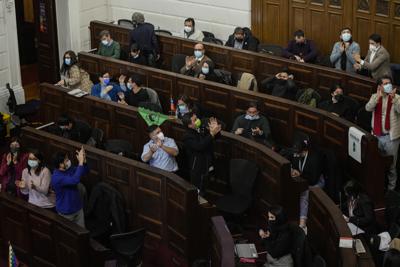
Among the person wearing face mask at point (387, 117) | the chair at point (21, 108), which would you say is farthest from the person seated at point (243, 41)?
the person wearing face mask at point (387, 117)

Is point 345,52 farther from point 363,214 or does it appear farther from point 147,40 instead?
point 363,214

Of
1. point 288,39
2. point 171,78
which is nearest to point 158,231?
point 171,78

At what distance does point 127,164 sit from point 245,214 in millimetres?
1479

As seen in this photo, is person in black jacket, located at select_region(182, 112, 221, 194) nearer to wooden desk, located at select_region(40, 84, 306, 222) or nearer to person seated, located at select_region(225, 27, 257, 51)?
wooden desk, located at select_region(40, 84, 306, 222)

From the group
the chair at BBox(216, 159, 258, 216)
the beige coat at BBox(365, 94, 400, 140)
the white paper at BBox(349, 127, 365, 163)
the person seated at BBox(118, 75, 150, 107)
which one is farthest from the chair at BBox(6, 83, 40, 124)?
the beige coat at BBox(365, 94, 400, 140)

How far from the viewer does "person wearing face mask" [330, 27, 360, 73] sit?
12.1m

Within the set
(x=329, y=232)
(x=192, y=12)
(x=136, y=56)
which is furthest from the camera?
(x=192, y=12)

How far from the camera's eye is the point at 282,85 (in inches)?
462

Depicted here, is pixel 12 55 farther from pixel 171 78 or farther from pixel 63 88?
pixel 171 78

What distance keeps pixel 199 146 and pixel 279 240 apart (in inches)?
85.7

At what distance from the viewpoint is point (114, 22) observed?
53.0 feet

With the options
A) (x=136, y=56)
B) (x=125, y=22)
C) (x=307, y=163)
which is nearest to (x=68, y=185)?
(x=307, y=163)

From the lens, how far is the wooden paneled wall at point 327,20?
12547 mm

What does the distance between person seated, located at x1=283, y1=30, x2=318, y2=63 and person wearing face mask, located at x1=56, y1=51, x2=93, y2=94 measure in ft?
9.73
